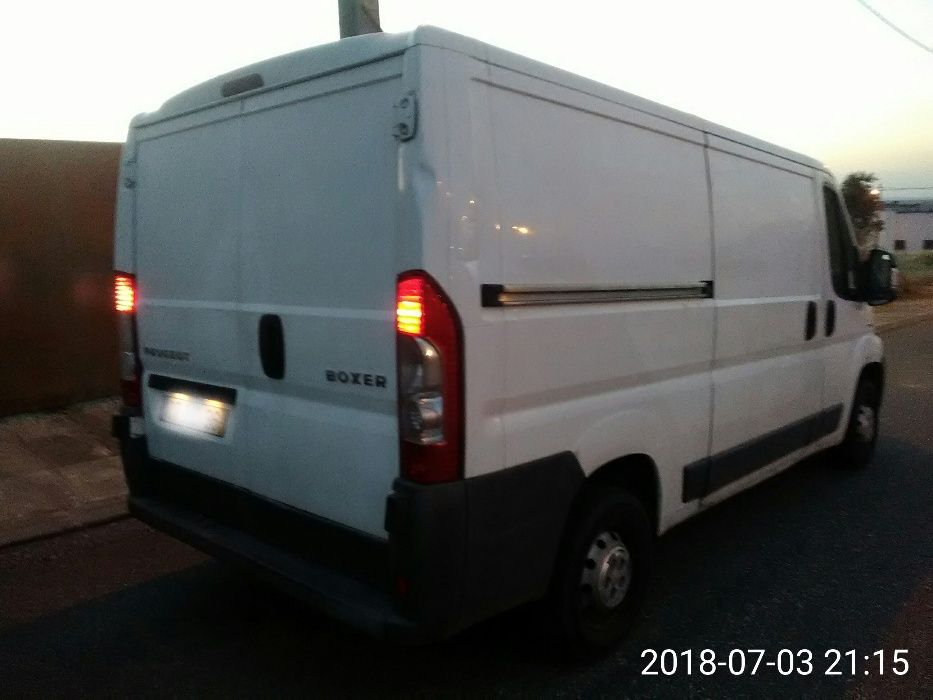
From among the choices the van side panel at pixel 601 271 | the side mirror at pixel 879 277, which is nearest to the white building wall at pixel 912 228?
the side mirror at pixel 879 277

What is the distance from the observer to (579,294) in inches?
125

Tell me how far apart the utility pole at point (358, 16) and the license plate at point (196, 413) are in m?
3.44

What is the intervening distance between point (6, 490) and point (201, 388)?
3.02 meters

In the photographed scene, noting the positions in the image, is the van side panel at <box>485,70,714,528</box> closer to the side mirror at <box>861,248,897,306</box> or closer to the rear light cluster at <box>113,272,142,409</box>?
the rear light cluster at <box>113,272,142,409</box>

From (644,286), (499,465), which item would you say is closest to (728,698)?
(499,465)

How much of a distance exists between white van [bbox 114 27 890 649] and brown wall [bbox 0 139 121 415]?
4.33 meters

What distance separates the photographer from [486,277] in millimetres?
2773

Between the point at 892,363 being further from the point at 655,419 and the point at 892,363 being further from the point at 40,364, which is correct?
the point at 40,364

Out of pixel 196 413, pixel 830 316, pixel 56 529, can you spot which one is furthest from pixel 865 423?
pixel 56 529

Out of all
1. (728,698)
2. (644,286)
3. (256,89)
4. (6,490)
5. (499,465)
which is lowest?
(728,698)

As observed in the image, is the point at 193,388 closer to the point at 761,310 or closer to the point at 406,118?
the point at 406,118

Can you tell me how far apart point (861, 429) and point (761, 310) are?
2336 millimetres

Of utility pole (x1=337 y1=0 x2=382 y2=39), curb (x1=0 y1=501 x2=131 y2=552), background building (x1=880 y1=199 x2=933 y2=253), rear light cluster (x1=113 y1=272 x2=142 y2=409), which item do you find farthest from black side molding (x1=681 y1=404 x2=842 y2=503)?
background building (x1=880 y1=199 x2=933 y2=253)

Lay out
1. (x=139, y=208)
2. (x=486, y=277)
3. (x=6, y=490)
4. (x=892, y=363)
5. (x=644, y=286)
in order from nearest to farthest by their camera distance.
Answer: (x=486, y=277)
(x=644, y=286)
(x=139, y=208)
(x=6, y=490)
(x=892, y=363)
